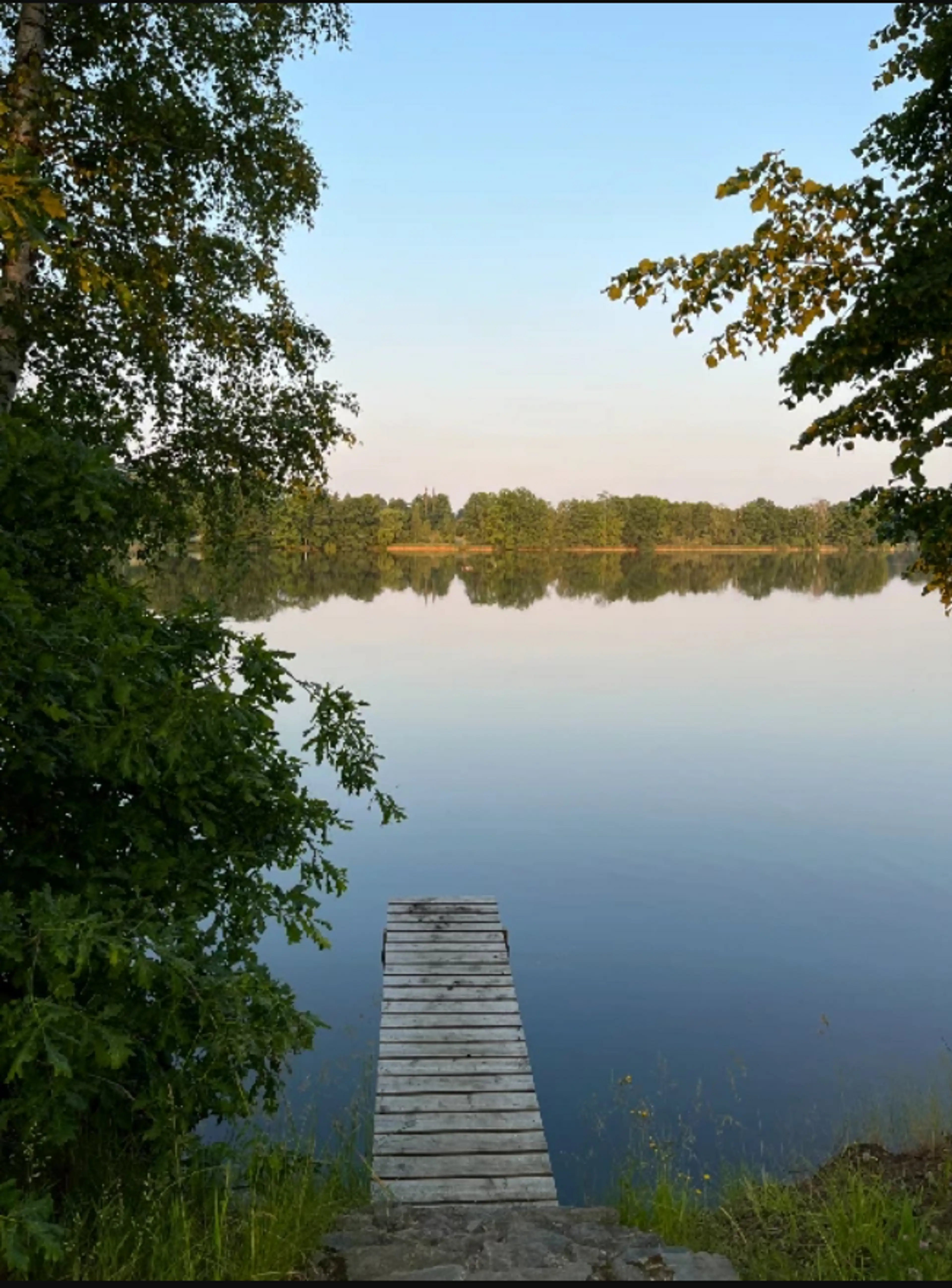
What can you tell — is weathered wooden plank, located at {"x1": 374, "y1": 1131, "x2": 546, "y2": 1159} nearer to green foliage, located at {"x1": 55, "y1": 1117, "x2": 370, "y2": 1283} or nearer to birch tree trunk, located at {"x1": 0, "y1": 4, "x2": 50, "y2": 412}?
green foliage, located at {"x1": 55, "y1": 1117, "x2": 370, "y2": 1283}

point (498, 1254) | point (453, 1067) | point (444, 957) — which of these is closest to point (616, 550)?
point (444, 957)

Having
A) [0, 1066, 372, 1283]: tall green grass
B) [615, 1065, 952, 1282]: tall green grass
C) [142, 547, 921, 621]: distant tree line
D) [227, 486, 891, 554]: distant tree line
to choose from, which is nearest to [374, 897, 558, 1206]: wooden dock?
[0, 1066, 372, 1283]: tall green grass

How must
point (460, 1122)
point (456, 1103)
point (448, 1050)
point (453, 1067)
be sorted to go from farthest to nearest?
point (448, 1050)
point (453, 1067)
point (456, 1103)
point (460, 1122)

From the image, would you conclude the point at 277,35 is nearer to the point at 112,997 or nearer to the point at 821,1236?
the point at 112,997

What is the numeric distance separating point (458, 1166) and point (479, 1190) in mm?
334

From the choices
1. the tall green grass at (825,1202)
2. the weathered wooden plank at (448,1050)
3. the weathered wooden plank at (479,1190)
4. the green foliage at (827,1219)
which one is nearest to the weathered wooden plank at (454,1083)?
the weathered wooden plank at (448,1050)

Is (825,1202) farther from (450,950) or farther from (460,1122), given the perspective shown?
(450,950)

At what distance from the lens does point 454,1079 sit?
8.46 m

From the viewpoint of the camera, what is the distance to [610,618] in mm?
56781

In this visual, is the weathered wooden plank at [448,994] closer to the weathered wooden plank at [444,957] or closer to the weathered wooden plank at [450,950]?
the weathered wooden plank at [444,957]

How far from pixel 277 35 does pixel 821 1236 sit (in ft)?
33.5

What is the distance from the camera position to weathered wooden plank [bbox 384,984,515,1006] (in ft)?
33.2

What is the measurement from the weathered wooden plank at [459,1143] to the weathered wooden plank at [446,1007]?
2.13m

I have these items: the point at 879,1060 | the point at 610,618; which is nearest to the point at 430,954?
the point at 879,1060
